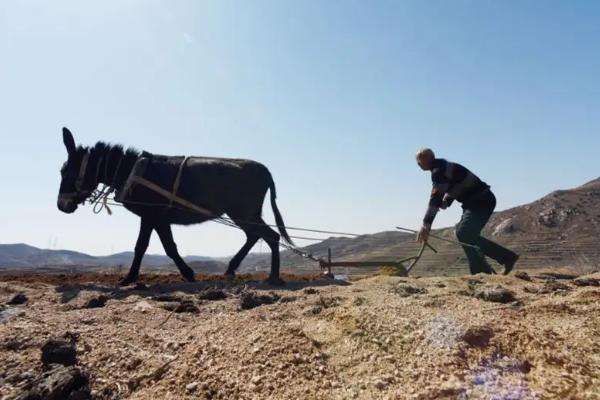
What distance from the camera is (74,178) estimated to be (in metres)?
8.72

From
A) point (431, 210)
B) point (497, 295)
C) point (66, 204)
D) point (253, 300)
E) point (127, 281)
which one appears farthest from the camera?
point (66, 204)

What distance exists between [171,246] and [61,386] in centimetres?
586

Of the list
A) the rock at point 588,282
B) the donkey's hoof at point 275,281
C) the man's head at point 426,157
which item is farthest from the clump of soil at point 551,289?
the donkey's hoof at point 275,281

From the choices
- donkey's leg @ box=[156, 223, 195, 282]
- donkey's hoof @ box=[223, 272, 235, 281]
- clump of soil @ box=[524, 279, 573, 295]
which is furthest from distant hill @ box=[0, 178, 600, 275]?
clump of soil @ box=[524, 279, 573, 295]

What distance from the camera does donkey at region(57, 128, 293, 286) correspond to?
8289mm

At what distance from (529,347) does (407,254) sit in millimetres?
14629

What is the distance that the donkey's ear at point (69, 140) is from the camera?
859 cm

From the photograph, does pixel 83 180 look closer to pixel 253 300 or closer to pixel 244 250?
pixel 244 250

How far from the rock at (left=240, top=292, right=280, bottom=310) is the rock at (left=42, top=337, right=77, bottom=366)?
2045mm

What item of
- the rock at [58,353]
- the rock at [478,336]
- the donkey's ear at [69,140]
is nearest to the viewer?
the rock at [478,336]

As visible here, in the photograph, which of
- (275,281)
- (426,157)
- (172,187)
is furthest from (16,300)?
(426,157)

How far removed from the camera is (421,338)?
9.78 feet

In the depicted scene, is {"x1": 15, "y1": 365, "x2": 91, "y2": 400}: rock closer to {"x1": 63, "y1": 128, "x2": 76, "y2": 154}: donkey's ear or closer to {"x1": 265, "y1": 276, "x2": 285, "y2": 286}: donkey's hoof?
{"x1": 265, "y1": 276, "x2": 285, "y2": 286}: donkey's hoof

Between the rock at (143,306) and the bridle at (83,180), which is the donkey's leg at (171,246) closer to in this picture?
the bridle at (83,180)
